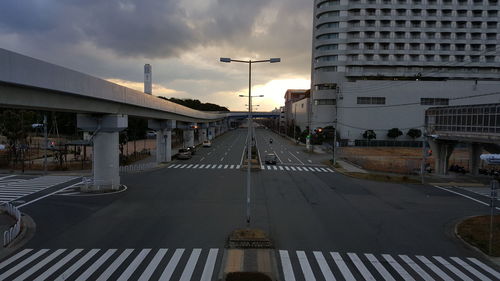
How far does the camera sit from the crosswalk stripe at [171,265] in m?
11.1

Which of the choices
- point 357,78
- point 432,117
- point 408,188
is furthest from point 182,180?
point 357,78

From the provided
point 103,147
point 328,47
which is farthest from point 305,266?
point 328,47

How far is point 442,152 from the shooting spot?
3678cm

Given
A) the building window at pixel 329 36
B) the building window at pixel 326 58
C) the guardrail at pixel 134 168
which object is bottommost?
the guardrail at pixel 134 168

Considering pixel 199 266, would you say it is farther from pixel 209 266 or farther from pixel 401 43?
pixel 401 43

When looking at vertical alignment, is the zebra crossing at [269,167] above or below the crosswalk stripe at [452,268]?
above

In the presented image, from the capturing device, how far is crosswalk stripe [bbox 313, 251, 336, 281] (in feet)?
37.0

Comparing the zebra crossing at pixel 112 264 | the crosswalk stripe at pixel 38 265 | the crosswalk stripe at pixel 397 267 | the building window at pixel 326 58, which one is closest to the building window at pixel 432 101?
the building window at pixel 326 58

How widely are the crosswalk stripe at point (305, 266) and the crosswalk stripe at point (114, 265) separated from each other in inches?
281

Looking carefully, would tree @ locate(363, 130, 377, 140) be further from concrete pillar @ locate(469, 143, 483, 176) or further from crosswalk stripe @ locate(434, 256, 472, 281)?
crosswalk stripe @ locate(434, 256, 472, 281)

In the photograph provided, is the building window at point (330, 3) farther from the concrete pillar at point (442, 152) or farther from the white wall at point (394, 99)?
the concrete pillar at point (442, 152)

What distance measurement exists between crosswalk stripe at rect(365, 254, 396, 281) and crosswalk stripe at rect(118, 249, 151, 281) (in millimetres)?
9335

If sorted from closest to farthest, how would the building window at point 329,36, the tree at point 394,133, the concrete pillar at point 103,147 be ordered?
the concrete pillar at point 103,147
the tree at point 394,133
the building window at point 329,36

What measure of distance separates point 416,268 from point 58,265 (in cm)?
1405
